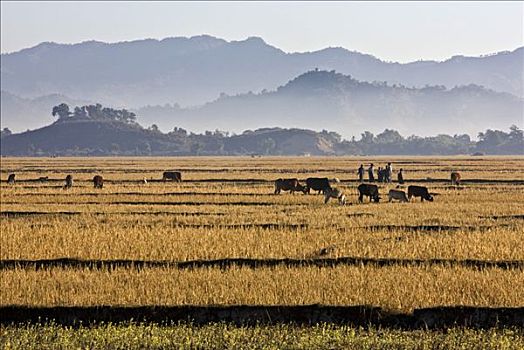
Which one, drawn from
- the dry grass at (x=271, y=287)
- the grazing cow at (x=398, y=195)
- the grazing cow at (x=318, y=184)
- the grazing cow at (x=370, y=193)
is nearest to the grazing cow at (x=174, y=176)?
the grazing cow at (x=318, y=184)

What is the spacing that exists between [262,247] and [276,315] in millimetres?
6437

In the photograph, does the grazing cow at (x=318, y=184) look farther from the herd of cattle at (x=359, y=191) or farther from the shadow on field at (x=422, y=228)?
the shadow on field at (x=422, y=228)

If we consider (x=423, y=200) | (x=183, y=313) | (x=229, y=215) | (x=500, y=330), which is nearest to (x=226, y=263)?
(x=183, y=313)

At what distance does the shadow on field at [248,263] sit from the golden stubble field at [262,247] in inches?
11.5

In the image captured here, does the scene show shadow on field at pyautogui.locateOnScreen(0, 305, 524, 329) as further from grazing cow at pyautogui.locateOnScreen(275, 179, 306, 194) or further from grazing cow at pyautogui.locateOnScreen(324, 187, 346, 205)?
grazing cow at pyautogui.locateOnScreen(275, 179, 306, 194)

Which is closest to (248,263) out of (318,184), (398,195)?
(398,195)

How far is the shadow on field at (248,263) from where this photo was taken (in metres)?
15.7

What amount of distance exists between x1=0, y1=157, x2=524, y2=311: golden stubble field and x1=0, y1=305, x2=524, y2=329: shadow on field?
46 centimetres

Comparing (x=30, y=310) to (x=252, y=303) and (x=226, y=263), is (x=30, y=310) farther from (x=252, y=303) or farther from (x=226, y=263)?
(x=226, y=263)

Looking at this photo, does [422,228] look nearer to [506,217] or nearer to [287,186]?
[506,217]

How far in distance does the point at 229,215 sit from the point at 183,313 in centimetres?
1375

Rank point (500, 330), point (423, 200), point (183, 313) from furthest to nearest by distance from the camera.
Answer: point (423, 200)
point (183, 313)
point (500, 330)

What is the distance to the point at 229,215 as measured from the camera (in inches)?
1008

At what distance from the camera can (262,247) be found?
59.6 feet
